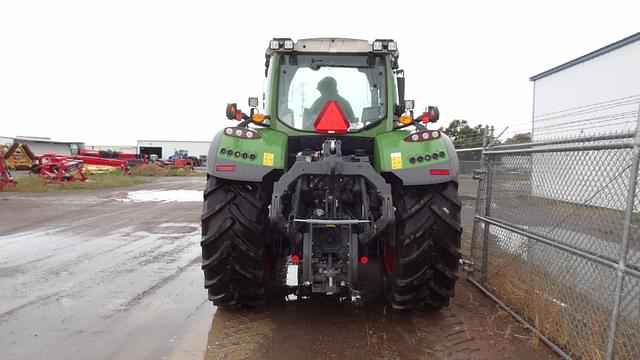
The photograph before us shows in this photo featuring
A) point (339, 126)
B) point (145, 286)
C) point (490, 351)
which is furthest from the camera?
point (145, 286)

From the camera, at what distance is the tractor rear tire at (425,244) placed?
4160 millimetres

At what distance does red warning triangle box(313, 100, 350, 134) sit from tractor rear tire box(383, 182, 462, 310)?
90 centimetres

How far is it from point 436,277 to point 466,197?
12.6 ft

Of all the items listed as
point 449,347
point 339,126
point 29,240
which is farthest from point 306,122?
point 29,240

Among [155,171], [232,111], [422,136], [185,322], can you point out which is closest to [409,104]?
[422,136]

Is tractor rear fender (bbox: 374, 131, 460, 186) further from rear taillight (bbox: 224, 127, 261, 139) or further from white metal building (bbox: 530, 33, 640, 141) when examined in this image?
white metal building (bbox: 530, 33, 640, 141)

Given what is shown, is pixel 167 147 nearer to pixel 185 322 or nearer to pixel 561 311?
pixel 185 322

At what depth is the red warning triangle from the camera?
4.67 metres

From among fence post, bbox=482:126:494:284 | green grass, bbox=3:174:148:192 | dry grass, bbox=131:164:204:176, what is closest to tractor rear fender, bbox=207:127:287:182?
fence post, bbox=482:126:494:284

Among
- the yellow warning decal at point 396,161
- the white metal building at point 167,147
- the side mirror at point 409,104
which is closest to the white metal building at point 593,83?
the side mirror at point 409,104

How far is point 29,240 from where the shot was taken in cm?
873

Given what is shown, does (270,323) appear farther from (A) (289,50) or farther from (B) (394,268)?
(A) (289,50)

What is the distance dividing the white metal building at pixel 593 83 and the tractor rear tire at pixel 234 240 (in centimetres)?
942

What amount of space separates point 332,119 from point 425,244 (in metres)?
1.51
